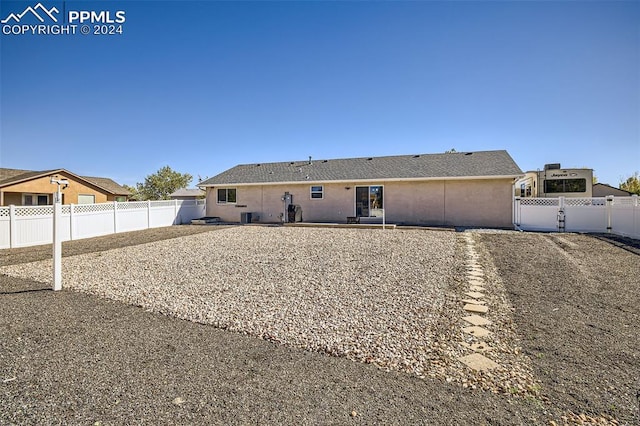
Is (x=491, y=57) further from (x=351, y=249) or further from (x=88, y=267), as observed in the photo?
(x=88, y=267)

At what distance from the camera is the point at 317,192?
1720 centimetres

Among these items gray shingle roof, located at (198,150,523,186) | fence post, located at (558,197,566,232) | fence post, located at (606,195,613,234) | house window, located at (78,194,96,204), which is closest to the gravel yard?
gray shingle roof, located at (198,150,523,186)

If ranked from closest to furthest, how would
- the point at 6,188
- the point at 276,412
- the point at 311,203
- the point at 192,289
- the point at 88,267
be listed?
the point at 276,412
the point at 192,289
the point at 88,267
the point at 311,203
the point at 6,188

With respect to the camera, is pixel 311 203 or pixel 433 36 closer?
pixel 433 36

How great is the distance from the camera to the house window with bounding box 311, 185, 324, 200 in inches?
673

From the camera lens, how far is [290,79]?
14.0m

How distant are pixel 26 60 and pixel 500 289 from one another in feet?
51.0

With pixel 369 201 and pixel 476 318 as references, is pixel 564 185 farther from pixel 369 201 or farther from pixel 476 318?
pixel 476 318

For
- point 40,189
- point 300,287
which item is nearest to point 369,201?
point 300,287

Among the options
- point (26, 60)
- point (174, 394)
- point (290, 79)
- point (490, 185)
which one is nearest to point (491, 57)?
point (490, 185)

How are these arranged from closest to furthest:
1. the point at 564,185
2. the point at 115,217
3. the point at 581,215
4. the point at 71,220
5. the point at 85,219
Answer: the point at 71,220, the point at 85,219, the point at 581,215, the point at 115,217, the point at 564,185

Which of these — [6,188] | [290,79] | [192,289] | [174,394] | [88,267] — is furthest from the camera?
[6,188]

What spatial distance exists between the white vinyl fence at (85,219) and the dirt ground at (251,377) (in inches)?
319

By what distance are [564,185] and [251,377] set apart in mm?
25521
